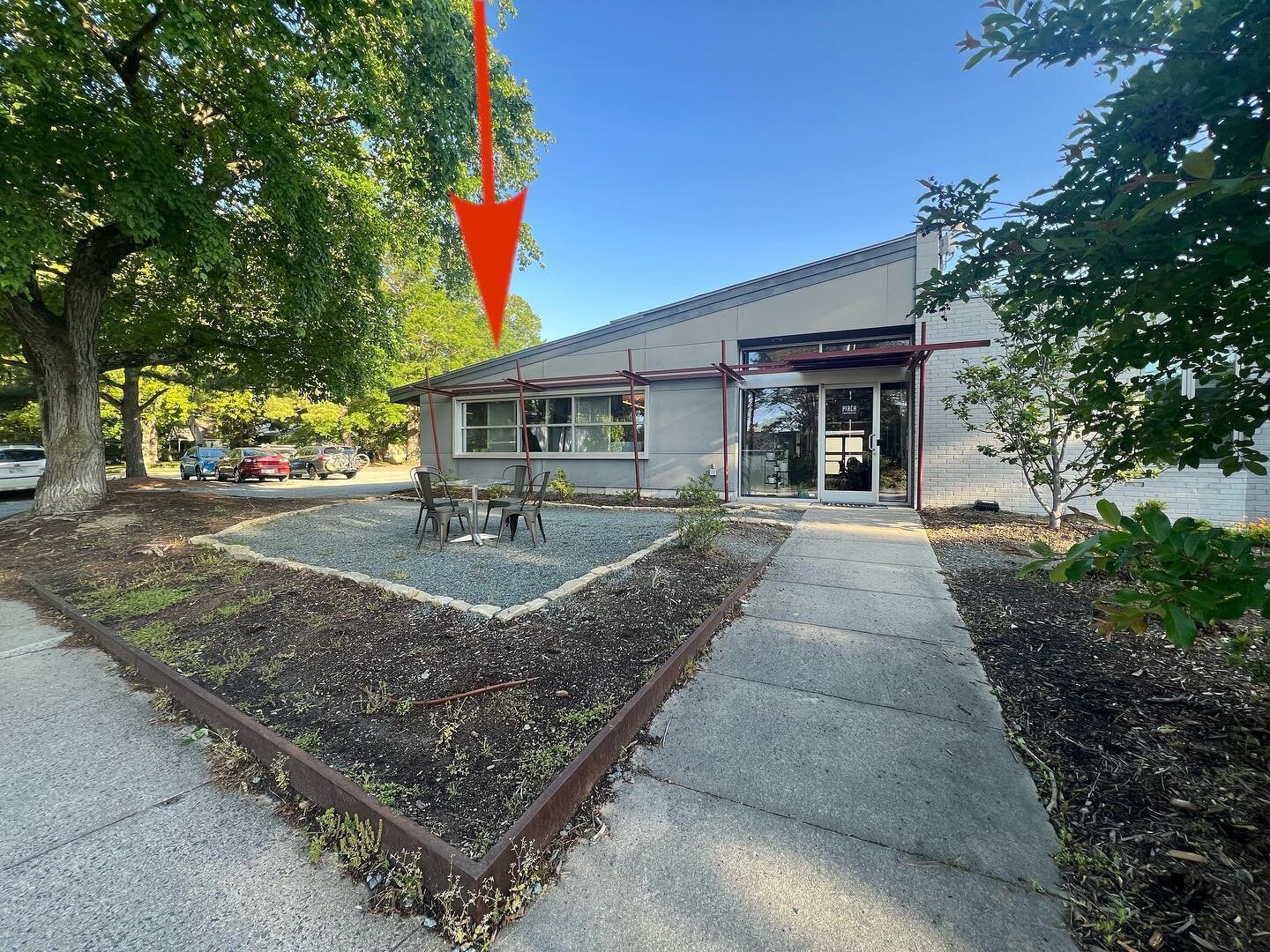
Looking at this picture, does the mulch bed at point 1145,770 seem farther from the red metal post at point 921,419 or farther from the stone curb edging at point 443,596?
the red metal post at point 921,419

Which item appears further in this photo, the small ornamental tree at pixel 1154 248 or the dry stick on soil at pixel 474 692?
the dry stick on soil at pixel 474 692

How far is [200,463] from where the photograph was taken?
784 inches

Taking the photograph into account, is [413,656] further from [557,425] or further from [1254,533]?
[557,425]

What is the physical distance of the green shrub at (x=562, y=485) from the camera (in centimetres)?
1099

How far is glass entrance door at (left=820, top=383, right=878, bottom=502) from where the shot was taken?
9.31 metres

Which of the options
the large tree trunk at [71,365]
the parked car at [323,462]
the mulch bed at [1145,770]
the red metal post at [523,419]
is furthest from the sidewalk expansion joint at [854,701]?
the parked car at [323,462]

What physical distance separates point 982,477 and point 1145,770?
791cm

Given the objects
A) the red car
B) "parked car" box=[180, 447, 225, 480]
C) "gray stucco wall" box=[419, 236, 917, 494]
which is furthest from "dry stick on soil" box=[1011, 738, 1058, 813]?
"parked car" box=[180, 447, 225, 480]

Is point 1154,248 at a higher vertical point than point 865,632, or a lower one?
higher

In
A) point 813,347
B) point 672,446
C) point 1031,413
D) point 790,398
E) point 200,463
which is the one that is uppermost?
point 813,347

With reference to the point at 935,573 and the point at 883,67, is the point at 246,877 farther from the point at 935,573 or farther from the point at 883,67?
the point at 883,67

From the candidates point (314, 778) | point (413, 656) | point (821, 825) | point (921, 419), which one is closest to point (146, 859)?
point (314, 778)

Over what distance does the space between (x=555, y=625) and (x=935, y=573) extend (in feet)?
12.2

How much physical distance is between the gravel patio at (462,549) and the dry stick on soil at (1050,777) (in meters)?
3.13
